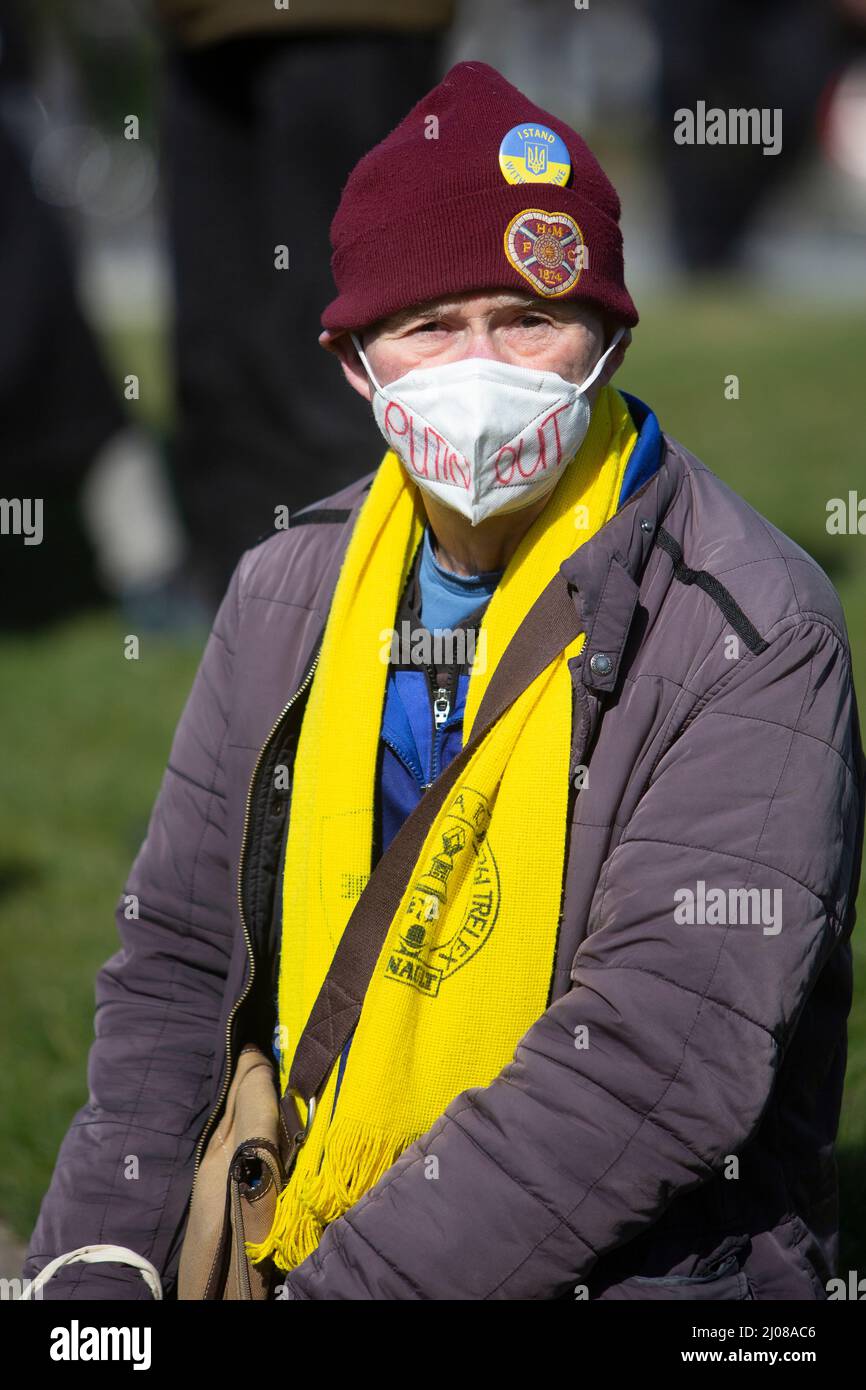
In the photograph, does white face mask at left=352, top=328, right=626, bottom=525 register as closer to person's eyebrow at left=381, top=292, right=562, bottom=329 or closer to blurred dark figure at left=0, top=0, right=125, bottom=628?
person's eyebrow at left=381, top=292, right=562, bottom=329

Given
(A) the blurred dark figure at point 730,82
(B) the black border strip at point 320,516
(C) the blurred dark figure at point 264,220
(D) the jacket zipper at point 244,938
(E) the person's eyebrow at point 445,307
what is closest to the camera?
(E) the person's eyebrow at point 445,307

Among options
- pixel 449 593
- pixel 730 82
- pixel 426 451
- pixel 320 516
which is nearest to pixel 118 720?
pixel 320 516

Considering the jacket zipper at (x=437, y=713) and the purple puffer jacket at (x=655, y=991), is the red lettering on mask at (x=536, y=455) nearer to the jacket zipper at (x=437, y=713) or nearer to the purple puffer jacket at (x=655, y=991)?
the purple puffer jacket at (x=655, y=991)

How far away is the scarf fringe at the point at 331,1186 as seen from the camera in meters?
2.36

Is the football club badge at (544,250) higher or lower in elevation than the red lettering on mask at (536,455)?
higher

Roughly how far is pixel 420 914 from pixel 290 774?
0.37 m

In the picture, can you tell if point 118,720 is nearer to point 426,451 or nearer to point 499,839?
point 426,451

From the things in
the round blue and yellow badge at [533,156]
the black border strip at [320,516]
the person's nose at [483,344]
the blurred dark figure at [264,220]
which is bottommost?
the black border strip at [320,516]

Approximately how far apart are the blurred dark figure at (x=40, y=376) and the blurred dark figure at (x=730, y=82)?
13.1m

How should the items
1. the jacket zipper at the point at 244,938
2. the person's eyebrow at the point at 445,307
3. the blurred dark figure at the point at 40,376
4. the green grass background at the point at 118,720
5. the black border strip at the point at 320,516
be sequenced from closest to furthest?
the person's eyebrow at the point at 445,307
the jacket zipper at the point at 244,938
the black border strip at the point at 320,516
the green grass background at the point at 118,720
the blurred dark figure at the point at 40,376

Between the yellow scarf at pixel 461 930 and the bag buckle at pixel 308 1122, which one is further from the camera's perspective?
the bag buckle at pixel 308 1122

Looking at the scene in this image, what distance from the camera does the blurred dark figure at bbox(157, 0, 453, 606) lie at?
510 centimetres

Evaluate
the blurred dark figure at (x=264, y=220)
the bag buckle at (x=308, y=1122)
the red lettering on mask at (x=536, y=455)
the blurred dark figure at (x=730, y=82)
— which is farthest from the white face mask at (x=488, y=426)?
the blurred dark figure at (x=730, y=82)

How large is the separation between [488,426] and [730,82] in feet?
62.9
